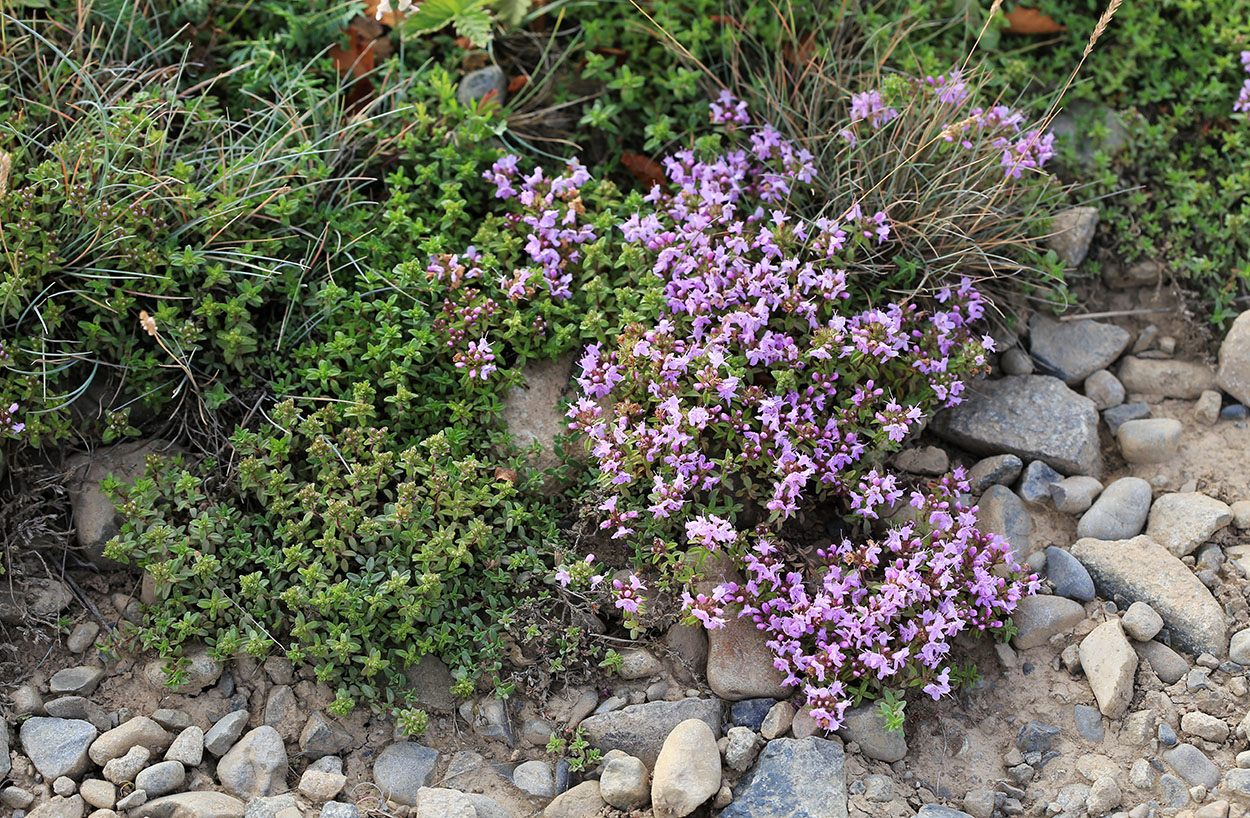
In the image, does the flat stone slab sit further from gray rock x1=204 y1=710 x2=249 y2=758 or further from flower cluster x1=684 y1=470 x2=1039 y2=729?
gray rock x1=204 y1=710 x2=249 y2=758

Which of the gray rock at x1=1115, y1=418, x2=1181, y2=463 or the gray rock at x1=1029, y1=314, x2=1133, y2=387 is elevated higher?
the gray rock at x1=1029, y1=314, x2=1133, y2=387

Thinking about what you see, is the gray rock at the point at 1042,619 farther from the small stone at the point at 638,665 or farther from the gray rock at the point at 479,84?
the gray rock at the point at 479,84

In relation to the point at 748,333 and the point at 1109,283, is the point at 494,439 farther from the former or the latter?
the point at 1109,283

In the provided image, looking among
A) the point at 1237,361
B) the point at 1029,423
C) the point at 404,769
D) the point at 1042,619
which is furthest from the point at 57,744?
the point at 1237,361

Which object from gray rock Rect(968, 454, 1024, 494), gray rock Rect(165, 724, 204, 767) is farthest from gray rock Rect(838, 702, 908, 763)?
gray rock Rect(165, 724, 204, 767)

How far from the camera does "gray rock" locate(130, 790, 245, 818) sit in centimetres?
319

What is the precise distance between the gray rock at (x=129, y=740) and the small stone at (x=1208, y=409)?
13.9 ft

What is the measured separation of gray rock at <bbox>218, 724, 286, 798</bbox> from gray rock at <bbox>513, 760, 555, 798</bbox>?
76cm

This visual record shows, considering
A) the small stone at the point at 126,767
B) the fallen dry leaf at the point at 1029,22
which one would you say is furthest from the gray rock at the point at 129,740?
the fallen dry leaf at the point at 1029,22

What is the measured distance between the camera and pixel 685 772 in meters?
3.27

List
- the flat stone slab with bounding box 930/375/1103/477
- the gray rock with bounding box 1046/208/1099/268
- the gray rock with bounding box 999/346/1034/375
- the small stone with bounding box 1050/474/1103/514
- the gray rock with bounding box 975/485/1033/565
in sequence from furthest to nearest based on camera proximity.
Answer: the gray rock with bounding box 1046/208/1099/268, the gray rock with bounding box 999/346/1034/375, the flat stone slab with bounding box 930/375/1103/477, the small stone with bounding box 1050/474/1103/514, the gray rock with bounding box 975/485/1033/565

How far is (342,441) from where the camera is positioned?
383 centimetres

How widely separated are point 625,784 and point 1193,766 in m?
1.79

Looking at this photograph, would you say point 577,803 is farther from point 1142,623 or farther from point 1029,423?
point 1029,423
